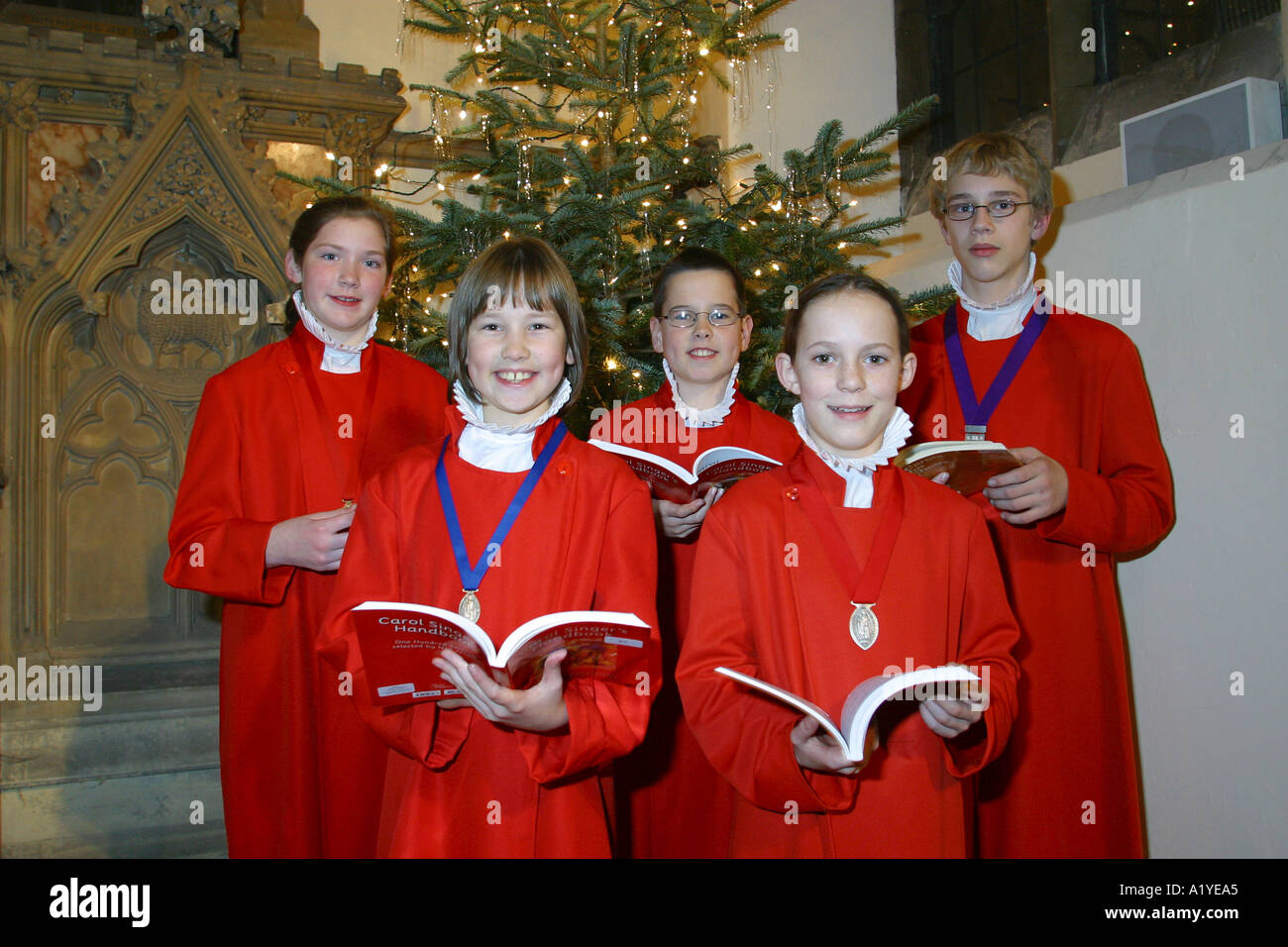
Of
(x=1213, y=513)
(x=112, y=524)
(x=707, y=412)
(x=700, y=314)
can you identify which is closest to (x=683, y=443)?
(x=707, y=412)

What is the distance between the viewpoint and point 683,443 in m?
2.78

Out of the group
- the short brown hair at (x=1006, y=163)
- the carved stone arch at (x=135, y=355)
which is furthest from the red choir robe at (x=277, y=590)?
the carved stone arch at (x=135, y=355)

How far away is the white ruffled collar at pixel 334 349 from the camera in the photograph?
8.72ft

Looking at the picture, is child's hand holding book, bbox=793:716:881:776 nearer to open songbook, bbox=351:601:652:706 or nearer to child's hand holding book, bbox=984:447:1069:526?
open songbook, bbox=351:601:652:706

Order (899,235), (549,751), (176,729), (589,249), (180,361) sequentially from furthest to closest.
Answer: (899,235), (180,361), (176,729), (589,249), (549,751)

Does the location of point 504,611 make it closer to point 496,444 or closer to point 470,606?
point 470,606

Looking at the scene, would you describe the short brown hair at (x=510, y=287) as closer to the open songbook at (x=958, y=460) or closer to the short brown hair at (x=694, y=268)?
the short brown hair at (x=694, y=268)

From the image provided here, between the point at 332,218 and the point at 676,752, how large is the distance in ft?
5.58

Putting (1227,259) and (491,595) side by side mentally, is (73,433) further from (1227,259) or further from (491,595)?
(1227,259)

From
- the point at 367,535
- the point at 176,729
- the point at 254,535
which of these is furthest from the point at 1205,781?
the point at 176,729

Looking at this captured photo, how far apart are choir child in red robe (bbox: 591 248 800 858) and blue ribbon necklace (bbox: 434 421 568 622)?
0.54 metres

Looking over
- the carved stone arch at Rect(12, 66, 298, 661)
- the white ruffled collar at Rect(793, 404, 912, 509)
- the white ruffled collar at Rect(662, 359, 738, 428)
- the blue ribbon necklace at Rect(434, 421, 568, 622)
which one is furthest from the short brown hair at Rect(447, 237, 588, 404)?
the carved stone arch at Rect(12, 66, 298, 661)

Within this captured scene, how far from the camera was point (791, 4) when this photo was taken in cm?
545

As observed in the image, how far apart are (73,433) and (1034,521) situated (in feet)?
13.9
